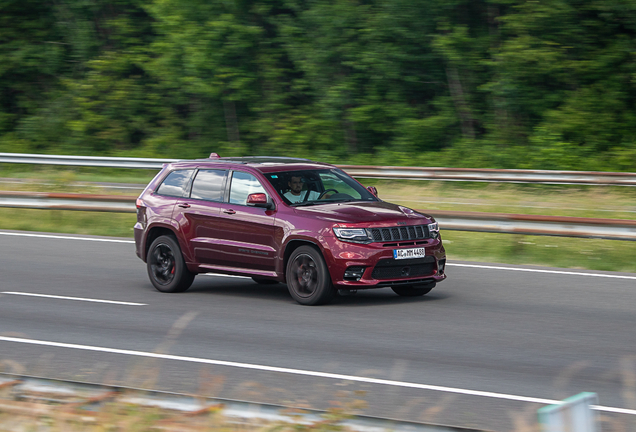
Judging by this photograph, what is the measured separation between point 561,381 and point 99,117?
3062cm

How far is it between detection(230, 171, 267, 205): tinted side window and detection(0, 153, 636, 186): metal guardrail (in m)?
10.4

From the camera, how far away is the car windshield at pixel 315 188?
1056 centimetres

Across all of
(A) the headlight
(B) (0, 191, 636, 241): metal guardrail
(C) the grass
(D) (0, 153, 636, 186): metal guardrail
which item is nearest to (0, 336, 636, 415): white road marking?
(A) the headlight

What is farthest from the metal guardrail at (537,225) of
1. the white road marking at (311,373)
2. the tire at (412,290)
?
the white road marking at (311,373)

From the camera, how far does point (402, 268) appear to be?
9.91 meters

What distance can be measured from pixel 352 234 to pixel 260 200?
120cm

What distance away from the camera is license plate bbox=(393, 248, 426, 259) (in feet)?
Result: 32.2

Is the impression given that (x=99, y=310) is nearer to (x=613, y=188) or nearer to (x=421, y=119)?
(x=613, y=188)

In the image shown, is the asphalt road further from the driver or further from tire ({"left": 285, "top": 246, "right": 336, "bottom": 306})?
the driver

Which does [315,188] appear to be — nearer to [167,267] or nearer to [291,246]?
[291,246]

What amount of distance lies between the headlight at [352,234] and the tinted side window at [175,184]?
258cm

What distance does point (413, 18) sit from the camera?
94.5 feet

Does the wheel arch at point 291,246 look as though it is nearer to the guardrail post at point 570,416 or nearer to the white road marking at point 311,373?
the white road marking at point 311,373

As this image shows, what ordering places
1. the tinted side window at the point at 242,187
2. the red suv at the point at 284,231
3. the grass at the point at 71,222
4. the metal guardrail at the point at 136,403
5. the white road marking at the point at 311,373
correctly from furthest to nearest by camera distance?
the grass at the point at 71,222, the tinted side window at the point at 242,187, the red suv at the point at 284,231, the white road marking at the point at 311,373, the metal guardrail at the point at 136,403
